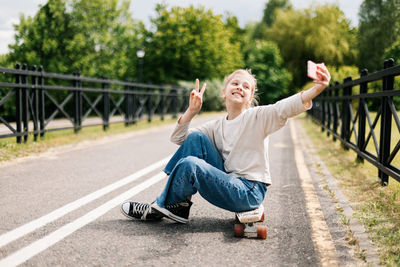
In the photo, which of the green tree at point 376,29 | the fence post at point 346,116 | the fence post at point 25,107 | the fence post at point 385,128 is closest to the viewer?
the fence post at point 385,128

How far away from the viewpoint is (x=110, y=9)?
40188mm

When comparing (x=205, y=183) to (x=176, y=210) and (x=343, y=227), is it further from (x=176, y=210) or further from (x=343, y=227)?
(x=343, y=227)

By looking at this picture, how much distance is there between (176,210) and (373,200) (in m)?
2.17

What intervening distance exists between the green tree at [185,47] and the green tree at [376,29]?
3287cm

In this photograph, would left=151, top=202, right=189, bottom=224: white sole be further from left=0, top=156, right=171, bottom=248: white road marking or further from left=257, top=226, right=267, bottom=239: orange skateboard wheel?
left=0, top=156, right=171, bottom=248: white road marking

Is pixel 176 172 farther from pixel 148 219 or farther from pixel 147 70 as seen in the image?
pixel 147 70

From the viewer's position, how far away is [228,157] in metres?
3.44

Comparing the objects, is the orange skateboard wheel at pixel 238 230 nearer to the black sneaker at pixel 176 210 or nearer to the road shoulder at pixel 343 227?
the black sneaker at pixel 176 210

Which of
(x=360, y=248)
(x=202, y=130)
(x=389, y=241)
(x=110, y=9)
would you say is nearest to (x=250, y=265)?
(x=360, y=248)

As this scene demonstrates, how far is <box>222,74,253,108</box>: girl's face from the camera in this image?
11.3ft

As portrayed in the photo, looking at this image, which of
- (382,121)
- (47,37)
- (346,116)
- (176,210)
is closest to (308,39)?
(47,37)

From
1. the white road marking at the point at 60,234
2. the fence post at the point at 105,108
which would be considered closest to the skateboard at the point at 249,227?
the white road marking at the point at 60,234

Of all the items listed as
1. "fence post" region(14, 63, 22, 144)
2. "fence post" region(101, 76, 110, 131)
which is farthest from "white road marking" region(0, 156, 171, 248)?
"fence post" region(101, 76, 110, 131)

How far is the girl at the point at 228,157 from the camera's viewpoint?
3199mm
